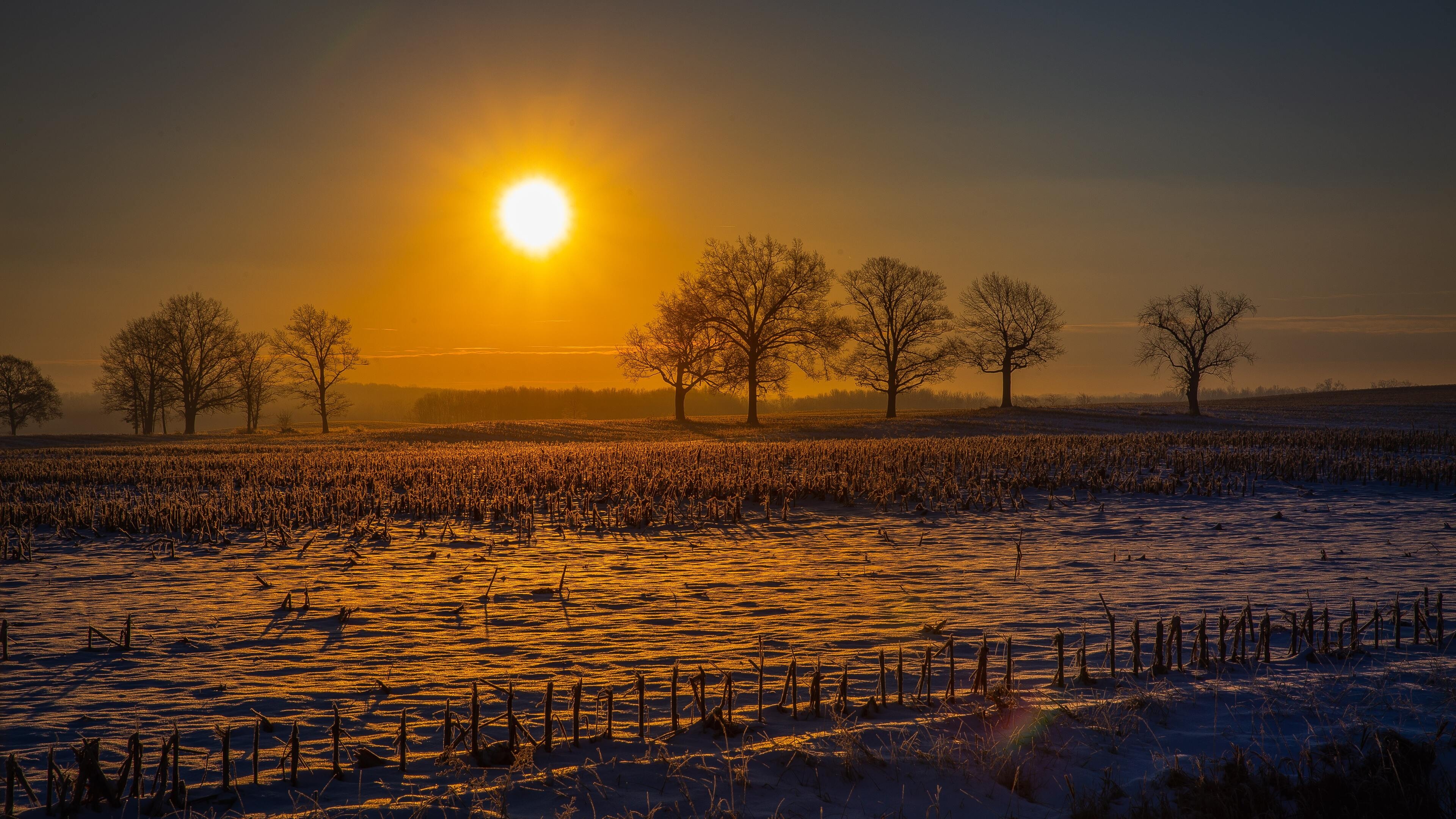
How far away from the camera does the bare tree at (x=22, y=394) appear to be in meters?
75.2

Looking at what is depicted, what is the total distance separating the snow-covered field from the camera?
4.39 meters

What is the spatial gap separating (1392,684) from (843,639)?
3906 millimetres

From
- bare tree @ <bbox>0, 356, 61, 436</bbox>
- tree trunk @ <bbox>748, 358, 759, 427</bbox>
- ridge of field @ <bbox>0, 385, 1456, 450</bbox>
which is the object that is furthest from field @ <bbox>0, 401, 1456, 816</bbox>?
bare tree @ <bbox>0, 356, 61, 436</bbox>

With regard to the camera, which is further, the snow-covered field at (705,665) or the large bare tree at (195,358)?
the large bare tree at (195,358)

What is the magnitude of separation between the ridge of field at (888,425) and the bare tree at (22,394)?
94.3 feet

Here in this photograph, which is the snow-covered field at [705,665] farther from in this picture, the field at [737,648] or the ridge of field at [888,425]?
the ridge of field at [888,425]

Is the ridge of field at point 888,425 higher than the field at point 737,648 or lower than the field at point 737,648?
higher

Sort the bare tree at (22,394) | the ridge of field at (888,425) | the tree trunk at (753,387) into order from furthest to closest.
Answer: the bare tree at (22,394), the tree trunk at (753,387), the ridge of field at (888,425)

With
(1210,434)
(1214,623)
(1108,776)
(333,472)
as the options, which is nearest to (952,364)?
(1210,434)

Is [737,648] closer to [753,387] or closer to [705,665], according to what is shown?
[705,665]

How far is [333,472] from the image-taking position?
20.1 m

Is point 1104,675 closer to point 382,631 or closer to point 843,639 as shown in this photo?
point 843,639

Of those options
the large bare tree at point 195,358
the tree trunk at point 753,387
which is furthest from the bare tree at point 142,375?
the tree trunk at point 753,387

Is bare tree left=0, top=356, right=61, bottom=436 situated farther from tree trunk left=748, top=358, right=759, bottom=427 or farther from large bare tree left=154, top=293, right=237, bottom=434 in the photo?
tree trunk left=748, top=358, right=759, bottom=427
